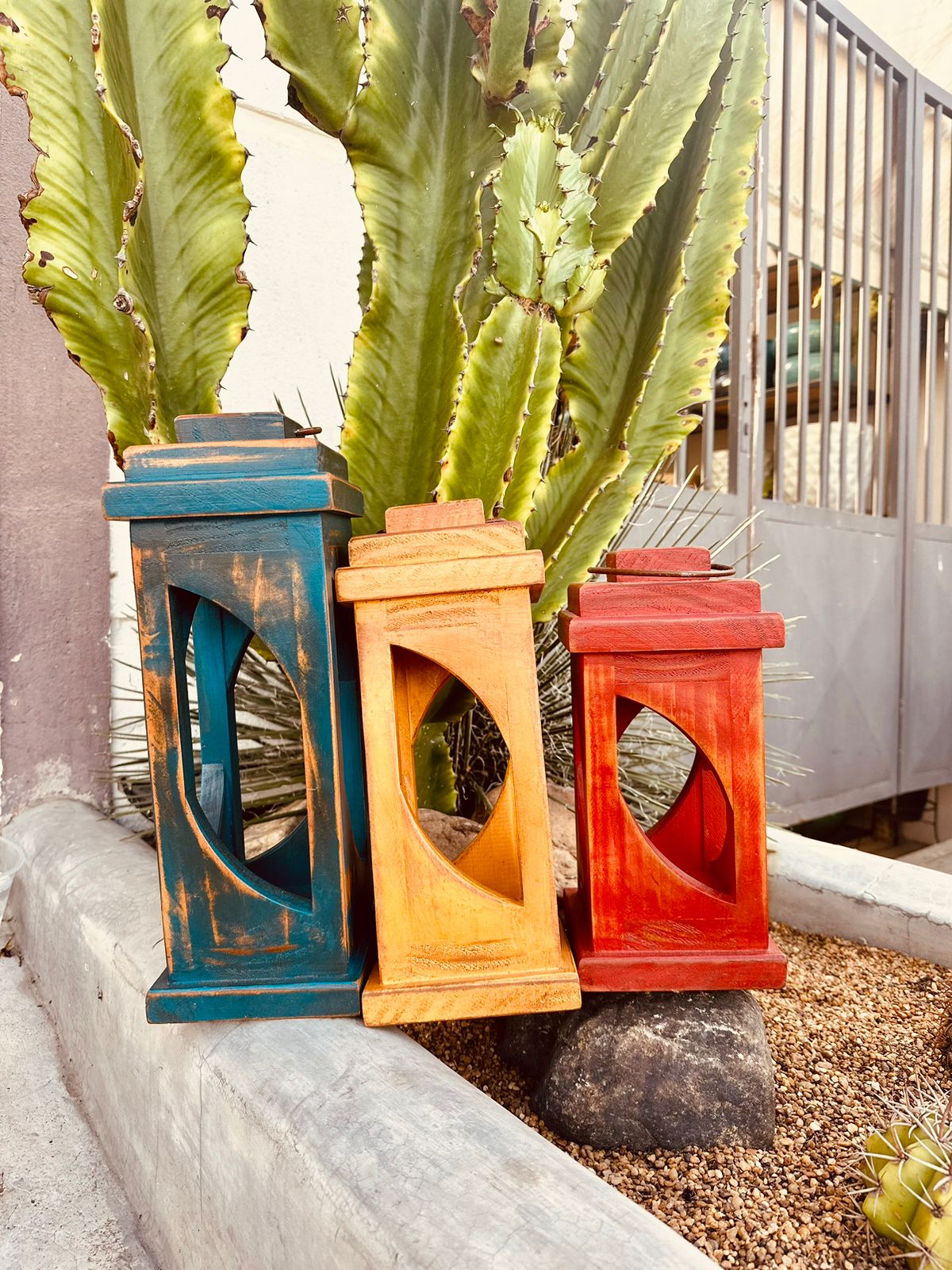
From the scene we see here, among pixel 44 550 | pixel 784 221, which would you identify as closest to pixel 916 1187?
pixel 44 550

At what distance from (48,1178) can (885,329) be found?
3.24 metres

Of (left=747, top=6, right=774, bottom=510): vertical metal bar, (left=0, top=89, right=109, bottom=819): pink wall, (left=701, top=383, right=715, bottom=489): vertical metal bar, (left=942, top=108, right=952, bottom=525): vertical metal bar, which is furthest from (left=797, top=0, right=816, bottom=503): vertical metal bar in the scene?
(left=0, top=89, right=109, bottom=819): pink wall

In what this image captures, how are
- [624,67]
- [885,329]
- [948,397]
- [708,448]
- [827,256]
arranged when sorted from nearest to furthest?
[624,67]
[708,448]
[827,256]
[885,329]
[948,397]

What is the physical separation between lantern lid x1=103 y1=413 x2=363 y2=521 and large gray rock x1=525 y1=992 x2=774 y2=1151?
51 cm

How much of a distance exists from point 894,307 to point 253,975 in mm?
3147

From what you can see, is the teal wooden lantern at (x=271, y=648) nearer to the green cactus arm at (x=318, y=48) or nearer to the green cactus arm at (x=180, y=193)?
the green cactus arm at (x=180, y=193)

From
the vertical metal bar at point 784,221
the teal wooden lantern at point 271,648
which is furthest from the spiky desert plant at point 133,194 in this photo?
the vertical metal bar at point 784,221

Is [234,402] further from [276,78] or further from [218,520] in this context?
[218,520]

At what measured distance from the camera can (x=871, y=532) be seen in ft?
9.12

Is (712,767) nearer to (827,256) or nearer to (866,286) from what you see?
(827,256)

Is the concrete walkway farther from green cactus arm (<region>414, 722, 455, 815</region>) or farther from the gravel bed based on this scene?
green cactus arm (<region>414, 722, 455, 815</region>)

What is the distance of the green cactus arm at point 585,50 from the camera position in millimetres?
1009

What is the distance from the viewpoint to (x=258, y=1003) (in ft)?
2.20

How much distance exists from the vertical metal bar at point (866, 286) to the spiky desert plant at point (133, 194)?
253cm
